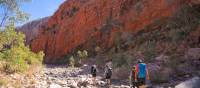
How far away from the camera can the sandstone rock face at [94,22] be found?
47.0 meters

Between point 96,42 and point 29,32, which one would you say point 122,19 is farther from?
point 29,32

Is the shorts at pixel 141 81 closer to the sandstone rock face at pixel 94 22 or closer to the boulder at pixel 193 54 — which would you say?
the boulder at pixel 193 54

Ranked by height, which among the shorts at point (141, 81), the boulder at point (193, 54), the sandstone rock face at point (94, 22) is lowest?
the shorts at point (141, 81)

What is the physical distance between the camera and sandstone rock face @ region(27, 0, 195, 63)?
47041 millimetres

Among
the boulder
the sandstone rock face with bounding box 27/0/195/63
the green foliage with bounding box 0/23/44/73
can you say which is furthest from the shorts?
the sandstone rock face with bounding box 27/0/195/63

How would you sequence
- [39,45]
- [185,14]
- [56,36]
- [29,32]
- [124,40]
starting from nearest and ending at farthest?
[185,14] → [124,40] → [56,36] → [39,45] → [29,32]

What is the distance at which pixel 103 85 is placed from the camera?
785 inches

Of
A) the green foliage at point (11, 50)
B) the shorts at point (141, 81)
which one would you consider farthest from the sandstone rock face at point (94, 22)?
the shorts at point (141, 81)

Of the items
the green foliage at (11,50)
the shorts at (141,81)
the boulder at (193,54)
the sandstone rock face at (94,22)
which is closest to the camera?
the shorts at (141,81)

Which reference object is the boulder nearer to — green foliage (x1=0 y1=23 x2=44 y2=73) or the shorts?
the shorts

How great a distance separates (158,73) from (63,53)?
50.6 m

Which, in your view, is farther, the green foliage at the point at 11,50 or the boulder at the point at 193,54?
the boulder at the point at 193,54

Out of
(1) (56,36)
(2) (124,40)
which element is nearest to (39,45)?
(1) (56,36)

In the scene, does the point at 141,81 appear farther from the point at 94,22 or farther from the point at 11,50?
the point at 94,22
